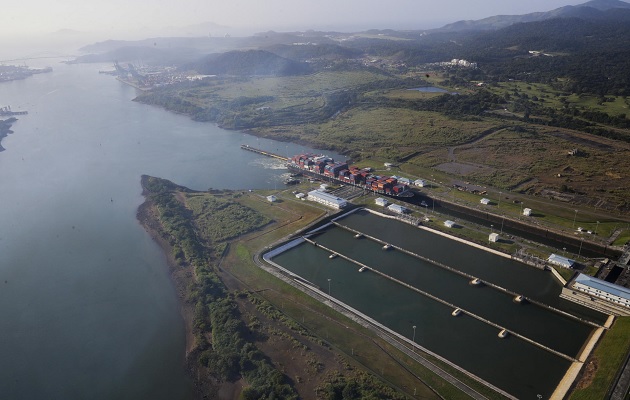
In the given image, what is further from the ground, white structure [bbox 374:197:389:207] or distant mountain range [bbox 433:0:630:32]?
distant mountain range [bbox 433:0:630:32]

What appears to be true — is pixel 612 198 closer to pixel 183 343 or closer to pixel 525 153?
pixel 525 153

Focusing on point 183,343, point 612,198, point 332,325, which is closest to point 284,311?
point 332,325

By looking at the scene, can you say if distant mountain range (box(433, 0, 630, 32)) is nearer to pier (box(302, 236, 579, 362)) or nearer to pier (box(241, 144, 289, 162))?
pier (box(241, 144, 289, 162))

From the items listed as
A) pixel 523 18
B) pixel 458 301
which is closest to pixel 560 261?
pixel 458 301

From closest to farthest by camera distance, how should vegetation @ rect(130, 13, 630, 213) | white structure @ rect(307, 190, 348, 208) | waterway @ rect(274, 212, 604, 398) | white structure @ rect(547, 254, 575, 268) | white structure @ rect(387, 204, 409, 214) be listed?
waterway @ rect(274, 212, 604, 398) → white structure @ rect(547, 254, 575, 268) → white structure @ rect(387, 204, 409, 214) → white structure @ rect(307, 190, 348, 208) → vegetation @ rect(130, 13, 630, 213)

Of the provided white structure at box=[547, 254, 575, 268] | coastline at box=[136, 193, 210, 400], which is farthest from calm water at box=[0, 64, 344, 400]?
white structure at box=[547, 254, 575, 268]

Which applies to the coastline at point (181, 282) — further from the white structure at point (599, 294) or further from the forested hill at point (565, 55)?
the forested hill at point (565, 55)

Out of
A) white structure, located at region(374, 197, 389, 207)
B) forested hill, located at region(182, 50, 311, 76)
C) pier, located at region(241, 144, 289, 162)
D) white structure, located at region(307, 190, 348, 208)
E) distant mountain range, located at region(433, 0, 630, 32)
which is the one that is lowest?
pier, located at region(241, 144, 289, 162)
